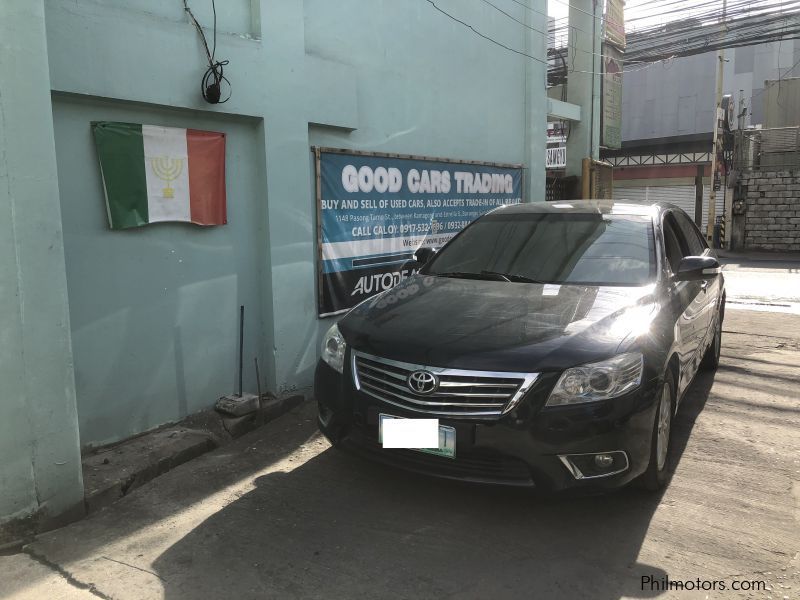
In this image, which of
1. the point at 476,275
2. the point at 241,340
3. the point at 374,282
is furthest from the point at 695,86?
the point at 241,340

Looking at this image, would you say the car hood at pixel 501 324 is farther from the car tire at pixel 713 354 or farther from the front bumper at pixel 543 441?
the car tire at pixel 713 354

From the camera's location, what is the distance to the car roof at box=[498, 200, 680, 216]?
460cm

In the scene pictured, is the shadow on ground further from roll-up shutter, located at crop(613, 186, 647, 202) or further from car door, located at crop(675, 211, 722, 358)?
roll-up shutter, located at crop(613, 186, 647, 202)

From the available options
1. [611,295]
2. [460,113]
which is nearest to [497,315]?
[611,295]

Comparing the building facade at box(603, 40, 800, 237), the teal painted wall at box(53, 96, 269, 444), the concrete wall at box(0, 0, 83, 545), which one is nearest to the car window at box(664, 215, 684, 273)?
the teal painted wall at box(53, 96, 269, 444)

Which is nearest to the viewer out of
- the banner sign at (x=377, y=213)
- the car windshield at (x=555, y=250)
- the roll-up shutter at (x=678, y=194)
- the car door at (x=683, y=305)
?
the car door at (x=683, y=305)

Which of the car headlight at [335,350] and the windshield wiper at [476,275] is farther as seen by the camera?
the windshield wiper at [476,275]

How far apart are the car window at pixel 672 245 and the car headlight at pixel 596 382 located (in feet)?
4.74

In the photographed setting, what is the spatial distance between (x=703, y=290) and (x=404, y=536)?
312cm

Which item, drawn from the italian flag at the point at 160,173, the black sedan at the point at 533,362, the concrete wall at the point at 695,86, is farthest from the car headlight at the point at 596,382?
the concrete wall at the point at 695,86

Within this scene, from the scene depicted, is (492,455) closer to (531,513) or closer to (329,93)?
(531,513)

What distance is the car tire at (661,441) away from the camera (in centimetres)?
325

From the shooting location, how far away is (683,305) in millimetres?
4070

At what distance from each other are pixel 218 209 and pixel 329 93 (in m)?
1.48
